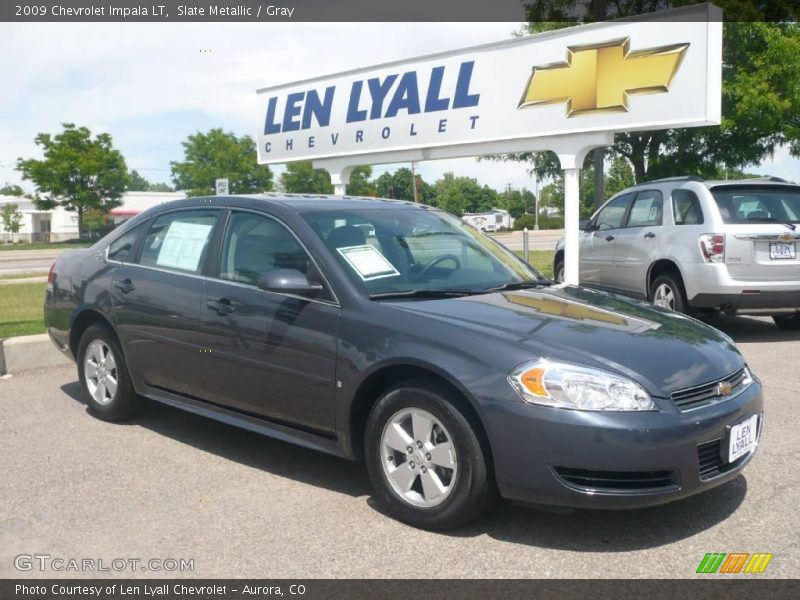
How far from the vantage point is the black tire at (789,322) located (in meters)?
9.74

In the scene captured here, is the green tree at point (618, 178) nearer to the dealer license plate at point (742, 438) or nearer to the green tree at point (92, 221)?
the green tree at point (92, 221)

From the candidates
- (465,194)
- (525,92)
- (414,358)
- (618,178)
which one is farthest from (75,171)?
(465,194)

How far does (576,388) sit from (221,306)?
2251mm

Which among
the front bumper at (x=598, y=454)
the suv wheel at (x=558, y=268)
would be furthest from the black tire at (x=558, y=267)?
the front bumper at (x=598, y=454)

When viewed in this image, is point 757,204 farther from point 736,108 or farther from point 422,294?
point 736,108

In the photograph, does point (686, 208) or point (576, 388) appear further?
point (686, 208)

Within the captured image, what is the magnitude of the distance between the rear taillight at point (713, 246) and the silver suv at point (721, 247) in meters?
0.01

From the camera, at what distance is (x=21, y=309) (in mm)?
11828

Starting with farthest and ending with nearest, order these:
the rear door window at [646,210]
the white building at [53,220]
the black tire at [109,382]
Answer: the white building at [53,220], the rear door window at [646,210], the black tire at [109,382]

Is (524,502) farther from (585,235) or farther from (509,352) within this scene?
(585,235)

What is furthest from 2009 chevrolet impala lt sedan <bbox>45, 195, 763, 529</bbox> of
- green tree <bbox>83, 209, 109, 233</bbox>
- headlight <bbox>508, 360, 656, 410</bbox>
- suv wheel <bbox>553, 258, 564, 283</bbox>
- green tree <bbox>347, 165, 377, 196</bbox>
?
green tree <bbox>83, 209, 109, 233</bbox>

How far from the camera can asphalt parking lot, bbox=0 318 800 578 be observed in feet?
11.3

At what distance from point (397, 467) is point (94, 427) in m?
2.83

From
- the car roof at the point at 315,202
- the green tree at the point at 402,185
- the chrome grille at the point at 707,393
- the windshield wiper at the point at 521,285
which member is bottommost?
the chrome grille at the point at 707,393
